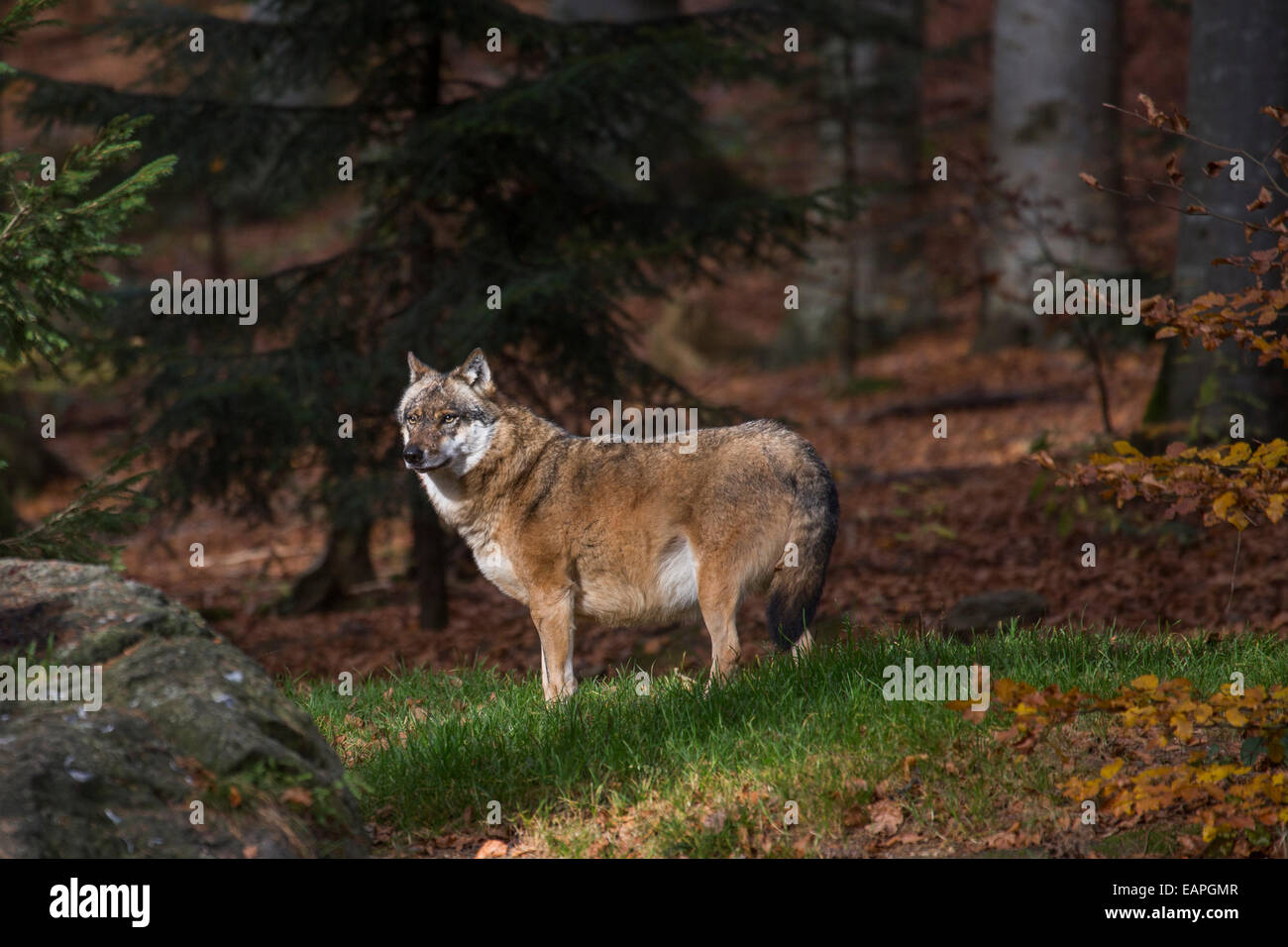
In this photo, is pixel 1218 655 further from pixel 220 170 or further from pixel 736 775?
pixel 220 170

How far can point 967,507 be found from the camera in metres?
13.6

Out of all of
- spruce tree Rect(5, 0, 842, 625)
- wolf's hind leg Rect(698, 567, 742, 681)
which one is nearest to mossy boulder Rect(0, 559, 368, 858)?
wolf's hind leg Rect(698, 567, 742, 681)

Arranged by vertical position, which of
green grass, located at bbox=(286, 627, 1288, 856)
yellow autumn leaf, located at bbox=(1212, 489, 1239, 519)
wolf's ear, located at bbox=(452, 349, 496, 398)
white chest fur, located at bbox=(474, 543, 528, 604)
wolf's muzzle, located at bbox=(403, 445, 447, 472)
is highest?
wolf's ear, located at bbox=(452, 349, 496, 398)

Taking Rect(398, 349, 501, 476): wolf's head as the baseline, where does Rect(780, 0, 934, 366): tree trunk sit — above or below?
above

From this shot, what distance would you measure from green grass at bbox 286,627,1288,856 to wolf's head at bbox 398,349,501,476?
152 cm

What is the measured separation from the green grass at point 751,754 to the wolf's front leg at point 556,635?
Answer: 0.38 metres

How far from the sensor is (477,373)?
25.2 ft

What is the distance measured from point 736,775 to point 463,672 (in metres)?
3.05

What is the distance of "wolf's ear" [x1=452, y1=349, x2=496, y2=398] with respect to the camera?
764 cm

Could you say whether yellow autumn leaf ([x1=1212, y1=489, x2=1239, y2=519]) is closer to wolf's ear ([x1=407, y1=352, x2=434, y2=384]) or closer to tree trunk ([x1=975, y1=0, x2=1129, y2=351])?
wolf's ear ([x1=407, y1=352, x2=434, y2=384])

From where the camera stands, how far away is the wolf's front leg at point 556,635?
291 inches

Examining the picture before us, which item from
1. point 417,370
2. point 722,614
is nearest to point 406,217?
point 417,370

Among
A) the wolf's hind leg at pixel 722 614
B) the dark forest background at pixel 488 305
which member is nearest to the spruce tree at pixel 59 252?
the dark forest background at pixel 488 305

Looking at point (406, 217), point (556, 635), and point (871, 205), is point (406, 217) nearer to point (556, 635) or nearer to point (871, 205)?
point (556, 635)
